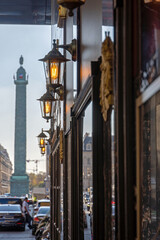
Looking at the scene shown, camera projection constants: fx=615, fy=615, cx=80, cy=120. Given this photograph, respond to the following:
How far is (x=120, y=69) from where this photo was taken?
8.87ft

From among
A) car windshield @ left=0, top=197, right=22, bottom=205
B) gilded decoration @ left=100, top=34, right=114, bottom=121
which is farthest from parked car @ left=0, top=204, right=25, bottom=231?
gilded decoration @ left=100, top=34, right=114, bottom=121

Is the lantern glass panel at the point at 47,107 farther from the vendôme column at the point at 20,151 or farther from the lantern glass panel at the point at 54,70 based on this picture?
the vendôme column at the point at 20,151

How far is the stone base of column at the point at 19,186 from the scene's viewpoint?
72000 millimetres

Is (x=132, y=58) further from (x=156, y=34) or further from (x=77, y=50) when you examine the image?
(x=77, y=50)

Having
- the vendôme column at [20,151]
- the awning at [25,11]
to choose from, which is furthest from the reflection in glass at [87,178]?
the vendôme column at [20,151]

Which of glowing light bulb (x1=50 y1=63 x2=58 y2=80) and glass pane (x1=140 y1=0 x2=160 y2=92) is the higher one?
glowing light bulb (x1=50 y1=63 x2=58 y2=80)

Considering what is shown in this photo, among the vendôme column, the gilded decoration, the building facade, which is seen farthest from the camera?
the vendôme column

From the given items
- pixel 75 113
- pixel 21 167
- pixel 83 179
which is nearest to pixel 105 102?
pixel 83 179

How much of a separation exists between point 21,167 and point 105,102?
71.9 metres

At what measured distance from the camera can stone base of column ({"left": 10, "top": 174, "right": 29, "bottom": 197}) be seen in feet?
236

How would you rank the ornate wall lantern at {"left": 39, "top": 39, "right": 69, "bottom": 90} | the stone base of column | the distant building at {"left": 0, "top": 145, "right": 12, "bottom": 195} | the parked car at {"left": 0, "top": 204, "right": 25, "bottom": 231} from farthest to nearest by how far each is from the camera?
1. the distant building at {"left": 0, "top": 145, "right": 12, "bottom": 195}
2. the stone base of column
3. the parked car at {"left": 0, "top": 204, "right": 25, "bottom": 231}
4. the ornate wall lantern at {"left": 39, "top": 39, "right": 69, "bottom": 90}

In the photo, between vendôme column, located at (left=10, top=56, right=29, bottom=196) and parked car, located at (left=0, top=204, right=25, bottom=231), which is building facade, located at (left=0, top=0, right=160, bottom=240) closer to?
parked car, located at (left=0, top=204, right=25, bottom=231)

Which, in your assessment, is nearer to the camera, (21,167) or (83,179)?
(83,179)

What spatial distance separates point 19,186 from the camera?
73062 millimetres
